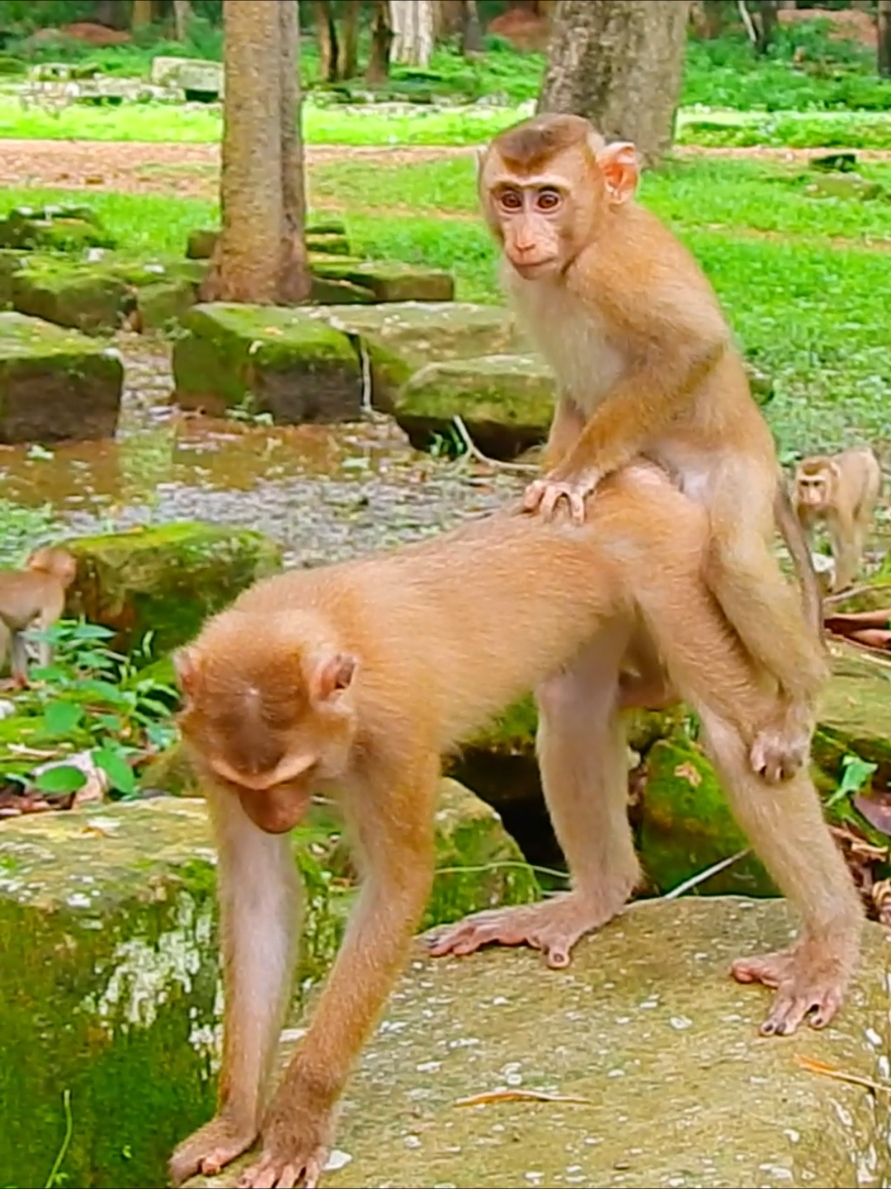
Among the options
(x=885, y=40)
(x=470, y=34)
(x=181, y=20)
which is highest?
(x=885, y=40)

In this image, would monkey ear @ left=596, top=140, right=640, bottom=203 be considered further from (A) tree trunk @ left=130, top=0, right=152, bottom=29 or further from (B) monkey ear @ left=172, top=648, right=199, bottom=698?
(A) tree trunk @ left=130, top=0, right=152, bottom=29

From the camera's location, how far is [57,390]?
11.0 metres

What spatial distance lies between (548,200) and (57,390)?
680 centimetres

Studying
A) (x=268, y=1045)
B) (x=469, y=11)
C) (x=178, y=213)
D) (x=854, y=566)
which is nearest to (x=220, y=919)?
(x=268, y=1045)

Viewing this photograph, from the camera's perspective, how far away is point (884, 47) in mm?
33188

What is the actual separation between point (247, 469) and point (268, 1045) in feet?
23.7

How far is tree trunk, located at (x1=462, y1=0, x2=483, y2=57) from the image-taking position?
140 ft

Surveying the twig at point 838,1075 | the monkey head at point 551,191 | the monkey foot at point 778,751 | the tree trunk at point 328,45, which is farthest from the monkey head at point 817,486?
the tree trunk at point 328,45

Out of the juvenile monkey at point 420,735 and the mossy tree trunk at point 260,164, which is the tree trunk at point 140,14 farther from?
the juvenile monkey at point 420,735

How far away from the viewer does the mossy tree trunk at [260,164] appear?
1338 cm

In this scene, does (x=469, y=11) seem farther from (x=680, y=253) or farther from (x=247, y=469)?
(x=680, y=253)

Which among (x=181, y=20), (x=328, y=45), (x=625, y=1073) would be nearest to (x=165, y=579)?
(x=625, y=1073)

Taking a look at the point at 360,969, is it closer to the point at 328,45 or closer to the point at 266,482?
the point at 266,482

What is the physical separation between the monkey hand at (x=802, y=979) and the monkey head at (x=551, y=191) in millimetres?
1412
